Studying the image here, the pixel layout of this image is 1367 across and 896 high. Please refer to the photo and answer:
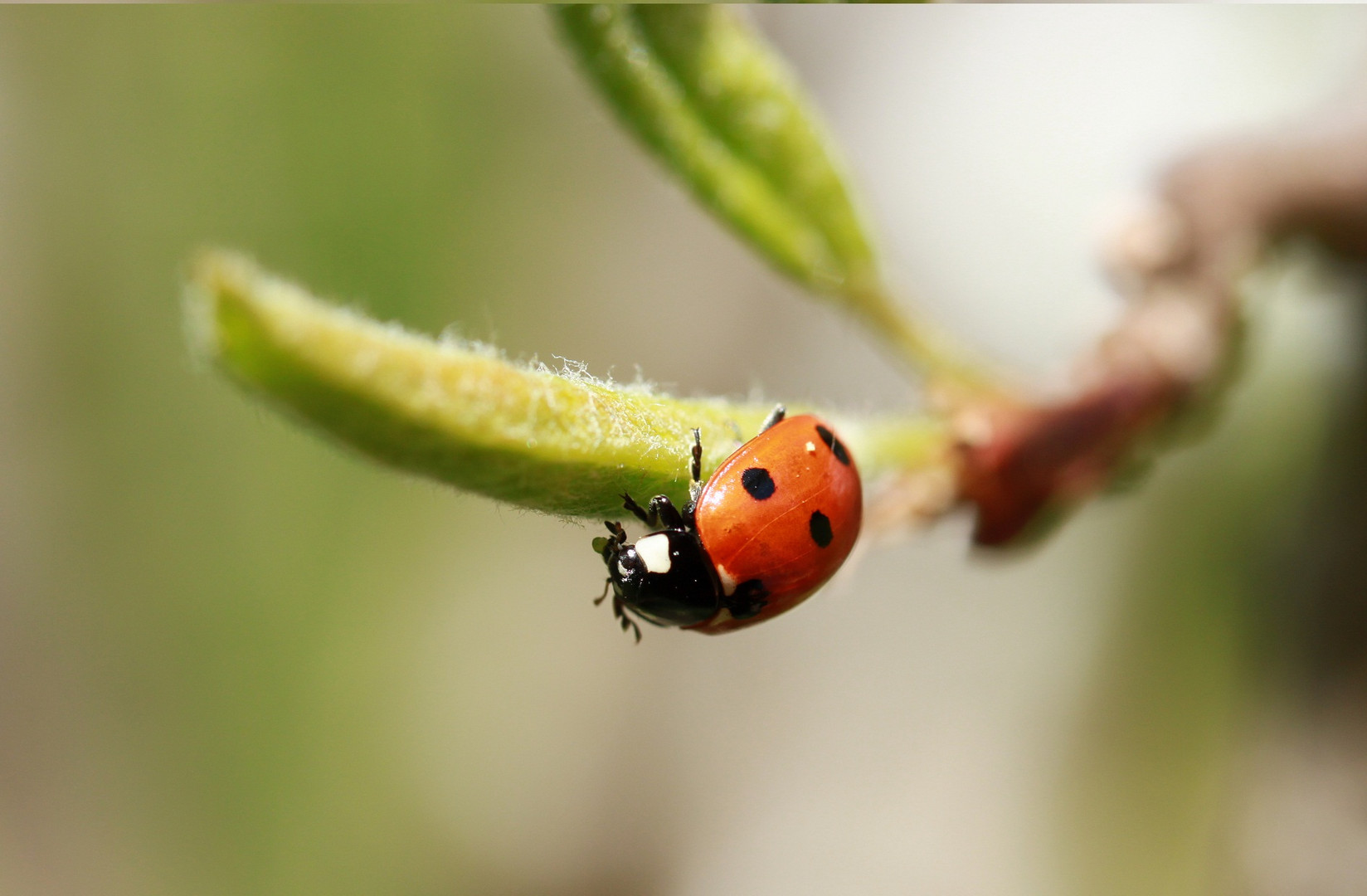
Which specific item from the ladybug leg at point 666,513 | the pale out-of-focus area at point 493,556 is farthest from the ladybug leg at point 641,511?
the pale out-of-focus area at point 493,556

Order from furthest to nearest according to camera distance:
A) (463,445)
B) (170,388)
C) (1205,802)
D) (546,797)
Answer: (546,797) → (170,388) → (1205,802) → (463,445)

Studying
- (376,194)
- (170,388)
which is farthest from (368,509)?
(376,194)

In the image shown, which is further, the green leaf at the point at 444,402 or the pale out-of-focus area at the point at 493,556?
the pale out-of-focus area at the point at 493,556

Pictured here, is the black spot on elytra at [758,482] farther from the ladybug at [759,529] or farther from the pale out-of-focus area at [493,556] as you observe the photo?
the pale out-of-focus area at [493,556]

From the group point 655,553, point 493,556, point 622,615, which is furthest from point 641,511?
point 493,556

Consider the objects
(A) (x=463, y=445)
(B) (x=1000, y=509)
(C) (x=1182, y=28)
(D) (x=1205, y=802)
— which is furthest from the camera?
(C) (x=1182, y=28)

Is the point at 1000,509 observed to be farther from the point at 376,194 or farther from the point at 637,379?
the point at 376,194

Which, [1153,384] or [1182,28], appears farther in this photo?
[1182,28]
